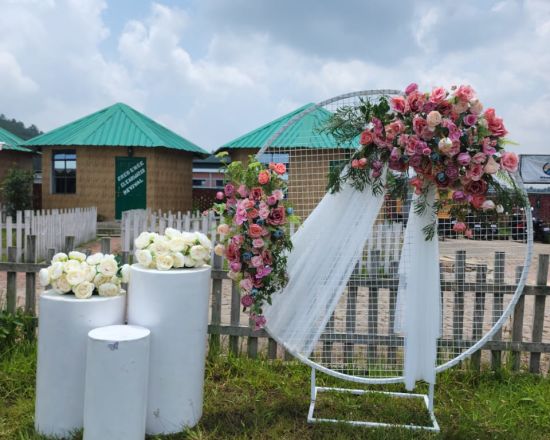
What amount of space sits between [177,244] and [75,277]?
0.66 meters

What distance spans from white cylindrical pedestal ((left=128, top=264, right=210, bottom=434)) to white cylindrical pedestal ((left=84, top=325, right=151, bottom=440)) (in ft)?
0.81

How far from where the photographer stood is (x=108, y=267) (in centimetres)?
351

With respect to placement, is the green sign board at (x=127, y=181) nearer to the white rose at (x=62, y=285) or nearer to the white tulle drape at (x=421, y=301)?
the white rose at (x=62, y=285)

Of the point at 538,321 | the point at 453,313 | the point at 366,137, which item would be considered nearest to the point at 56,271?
the point at 366,137

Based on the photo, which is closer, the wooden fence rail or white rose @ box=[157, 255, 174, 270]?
white rose @ box=[157, 255, 174, 270]

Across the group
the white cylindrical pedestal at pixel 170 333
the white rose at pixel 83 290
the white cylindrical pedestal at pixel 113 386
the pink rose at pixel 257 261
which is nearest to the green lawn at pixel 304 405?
the white cylindrical pedestal at pixel 170 333

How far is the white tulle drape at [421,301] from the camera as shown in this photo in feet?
11.8

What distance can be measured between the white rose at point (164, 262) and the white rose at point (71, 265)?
1.66 ft

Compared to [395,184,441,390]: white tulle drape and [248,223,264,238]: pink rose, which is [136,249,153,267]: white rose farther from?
[395,184,441,390]: white tulle drape

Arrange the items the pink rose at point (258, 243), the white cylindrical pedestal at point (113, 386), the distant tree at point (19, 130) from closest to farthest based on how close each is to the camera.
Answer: the white cylindrical pedestal at point (113, 386) → the pink rose at point (258, 243) → the distant tree at point (19, 130)

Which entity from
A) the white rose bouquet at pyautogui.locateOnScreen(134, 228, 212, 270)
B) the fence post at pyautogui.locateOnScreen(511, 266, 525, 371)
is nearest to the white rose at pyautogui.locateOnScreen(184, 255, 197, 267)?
the white rose bouquet at pyautogui.locateOnScreen(134, 228, 212, 270)

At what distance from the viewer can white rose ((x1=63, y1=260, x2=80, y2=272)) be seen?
3.44 meters

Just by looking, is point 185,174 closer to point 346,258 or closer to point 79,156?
point 79,156

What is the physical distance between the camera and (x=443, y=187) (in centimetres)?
347
